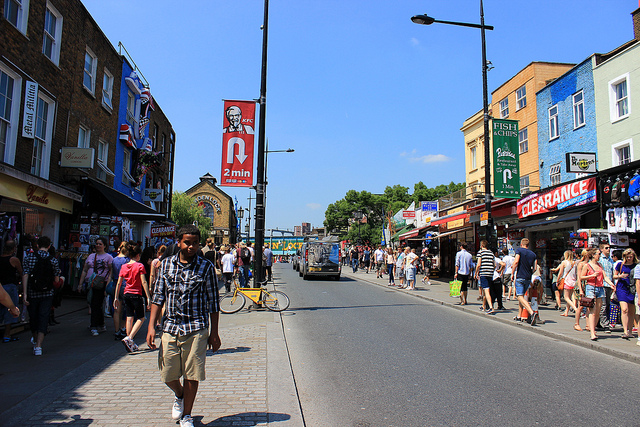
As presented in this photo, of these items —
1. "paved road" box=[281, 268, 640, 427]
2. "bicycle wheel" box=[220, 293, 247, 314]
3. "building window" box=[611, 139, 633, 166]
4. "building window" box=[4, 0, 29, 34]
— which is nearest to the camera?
"paved road" box=[281, 268, 640, 427]

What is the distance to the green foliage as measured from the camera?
65.1 metres

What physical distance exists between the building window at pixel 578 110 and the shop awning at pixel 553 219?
561cm

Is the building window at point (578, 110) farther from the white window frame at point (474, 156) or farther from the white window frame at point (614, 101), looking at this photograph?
the white window frame at point (474, 156)

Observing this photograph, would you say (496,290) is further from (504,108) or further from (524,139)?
(504,108)

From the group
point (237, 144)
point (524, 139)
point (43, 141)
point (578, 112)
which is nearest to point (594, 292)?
point (237, 144)

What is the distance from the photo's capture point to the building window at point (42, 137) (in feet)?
41.3

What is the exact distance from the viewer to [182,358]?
3.78m

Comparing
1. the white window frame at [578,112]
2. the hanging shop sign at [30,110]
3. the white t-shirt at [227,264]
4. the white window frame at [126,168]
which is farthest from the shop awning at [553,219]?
the white window frame at [126,168]

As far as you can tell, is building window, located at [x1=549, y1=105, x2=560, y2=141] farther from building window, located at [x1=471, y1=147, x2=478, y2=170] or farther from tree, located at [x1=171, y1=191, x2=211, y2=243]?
tree, located at [x1=171, y1=191, x2=211, y2=243]

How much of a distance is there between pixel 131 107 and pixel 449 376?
63.1ft

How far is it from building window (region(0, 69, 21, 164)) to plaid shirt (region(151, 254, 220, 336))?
32.2ft

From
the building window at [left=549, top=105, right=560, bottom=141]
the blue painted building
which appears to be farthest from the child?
the building window at [left=549, top=105, right=560, bottom=141]

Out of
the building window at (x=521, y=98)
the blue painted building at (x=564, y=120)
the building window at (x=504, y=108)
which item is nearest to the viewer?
the blue painted building at (x=564, y=120)

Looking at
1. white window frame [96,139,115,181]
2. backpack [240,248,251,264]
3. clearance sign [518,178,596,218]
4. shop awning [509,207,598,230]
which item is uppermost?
white window frame [96,139,115,181]
